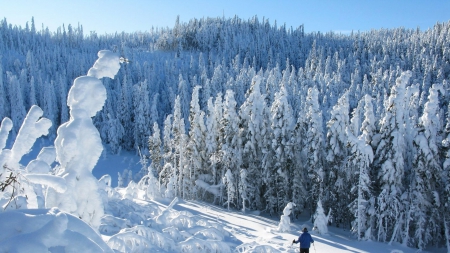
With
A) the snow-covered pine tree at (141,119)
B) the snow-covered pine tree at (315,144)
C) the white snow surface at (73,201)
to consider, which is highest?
the white snow surface at (73,201)

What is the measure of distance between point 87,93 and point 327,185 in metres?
25.3

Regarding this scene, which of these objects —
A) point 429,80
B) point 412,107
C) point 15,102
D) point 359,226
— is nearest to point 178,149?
point 359,226

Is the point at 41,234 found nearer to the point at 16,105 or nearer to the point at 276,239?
the point at 276,239

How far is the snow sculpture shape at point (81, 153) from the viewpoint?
23.9 feet

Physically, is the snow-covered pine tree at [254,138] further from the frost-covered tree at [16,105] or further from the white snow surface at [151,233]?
the frost-covered tree at [16,105]

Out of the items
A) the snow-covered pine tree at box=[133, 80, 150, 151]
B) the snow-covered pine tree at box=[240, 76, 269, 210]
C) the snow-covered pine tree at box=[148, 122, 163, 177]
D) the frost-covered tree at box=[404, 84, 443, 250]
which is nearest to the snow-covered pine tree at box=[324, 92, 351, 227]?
the frost-covered tree at box=[404, 84, 443, 250]

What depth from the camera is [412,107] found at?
27.0 metres

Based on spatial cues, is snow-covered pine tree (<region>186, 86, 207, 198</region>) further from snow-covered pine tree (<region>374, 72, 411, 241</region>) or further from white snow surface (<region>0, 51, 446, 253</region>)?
white snow surface (<region>0, 51, 446, 253</region>)

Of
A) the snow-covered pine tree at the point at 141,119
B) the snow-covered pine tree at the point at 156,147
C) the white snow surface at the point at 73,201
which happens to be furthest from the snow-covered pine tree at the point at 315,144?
the snow-covered pine tree at the point at 141,119

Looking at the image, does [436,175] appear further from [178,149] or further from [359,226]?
[178,149]

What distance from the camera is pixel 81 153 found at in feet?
24.8

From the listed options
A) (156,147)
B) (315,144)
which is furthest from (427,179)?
(156,147)

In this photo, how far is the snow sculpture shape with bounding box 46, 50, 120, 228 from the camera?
728 cm

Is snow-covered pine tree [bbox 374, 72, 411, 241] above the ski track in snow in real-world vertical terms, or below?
above
